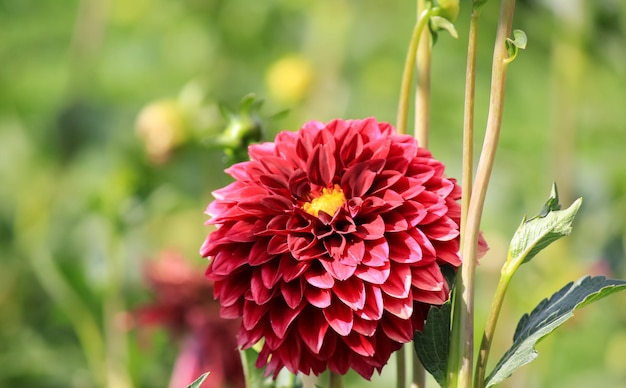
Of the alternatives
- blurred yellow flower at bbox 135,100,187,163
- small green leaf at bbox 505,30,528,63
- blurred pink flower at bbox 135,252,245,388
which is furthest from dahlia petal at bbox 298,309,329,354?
blurred yellow flower at bbox 135,100,187,163

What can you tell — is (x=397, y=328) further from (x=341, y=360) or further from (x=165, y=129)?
(x=165, y=129)

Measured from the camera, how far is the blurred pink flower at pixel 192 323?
2.01 ft

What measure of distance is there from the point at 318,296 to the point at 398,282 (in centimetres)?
3

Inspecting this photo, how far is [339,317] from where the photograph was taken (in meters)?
0.31

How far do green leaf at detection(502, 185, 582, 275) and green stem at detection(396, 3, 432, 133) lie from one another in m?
0.07

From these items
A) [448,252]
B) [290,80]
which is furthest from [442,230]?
[290,80]

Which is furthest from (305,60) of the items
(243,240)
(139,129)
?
(243,240)

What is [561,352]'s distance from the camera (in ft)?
3.89

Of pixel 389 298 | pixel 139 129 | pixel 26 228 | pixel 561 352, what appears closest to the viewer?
pixel 389 298

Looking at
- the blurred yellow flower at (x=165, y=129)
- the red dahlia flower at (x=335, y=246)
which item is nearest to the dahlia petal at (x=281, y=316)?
the red dahlia flower at (x=335, y=246)

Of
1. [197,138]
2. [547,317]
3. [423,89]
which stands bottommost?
[547,317]

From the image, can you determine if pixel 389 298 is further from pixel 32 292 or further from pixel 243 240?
pixel 32 292

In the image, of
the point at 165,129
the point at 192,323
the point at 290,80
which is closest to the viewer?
the point at 192,323

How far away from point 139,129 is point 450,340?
1.91 ft
